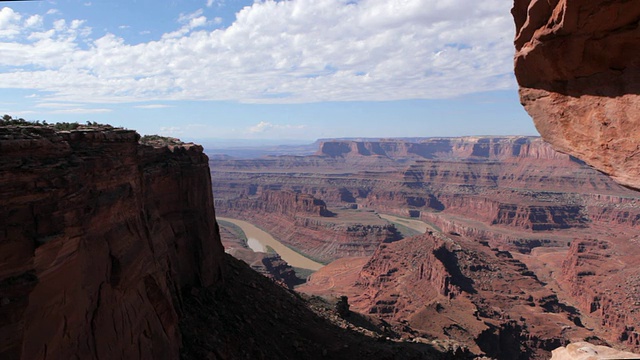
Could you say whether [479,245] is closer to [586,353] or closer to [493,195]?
[586,353]

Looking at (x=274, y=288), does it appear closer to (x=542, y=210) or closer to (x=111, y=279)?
(x=111, y=279)

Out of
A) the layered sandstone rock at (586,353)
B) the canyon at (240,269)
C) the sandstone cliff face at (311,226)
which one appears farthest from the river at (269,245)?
the layered sandstone rock at (586,353)

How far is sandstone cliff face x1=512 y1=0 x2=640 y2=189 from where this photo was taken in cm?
678

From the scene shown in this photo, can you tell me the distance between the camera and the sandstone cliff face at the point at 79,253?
9422 mm

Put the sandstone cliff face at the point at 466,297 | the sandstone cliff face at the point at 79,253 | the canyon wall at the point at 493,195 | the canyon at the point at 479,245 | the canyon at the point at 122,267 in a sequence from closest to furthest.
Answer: the sandstone cliff face at the point at 79,253
the canyon at the point at 122,267
the sandstone cliff face at the point at 466,297
the canyon at the point at 479,245
the canyon wall at the point at 493,195

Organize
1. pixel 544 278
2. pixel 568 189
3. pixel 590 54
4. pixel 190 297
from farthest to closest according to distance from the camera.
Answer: pixel 568 189, pixel 544 278, pixel 190 297, pixel 590 54

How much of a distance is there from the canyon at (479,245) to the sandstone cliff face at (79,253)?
30.3 meters

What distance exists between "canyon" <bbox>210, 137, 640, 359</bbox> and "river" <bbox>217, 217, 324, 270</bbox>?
304cm

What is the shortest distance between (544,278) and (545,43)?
79394mm

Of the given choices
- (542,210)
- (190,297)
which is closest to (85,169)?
(190,297)

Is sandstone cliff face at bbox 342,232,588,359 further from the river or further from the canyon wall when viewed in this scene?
the canyon wall

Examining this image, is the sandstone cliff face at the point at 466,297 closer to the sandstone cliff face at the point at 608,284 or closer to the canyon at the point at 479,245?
the canyon at the point at 479,245

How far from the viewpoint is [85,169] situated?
1183cm

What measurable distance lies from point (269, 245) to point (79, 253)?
345ft
